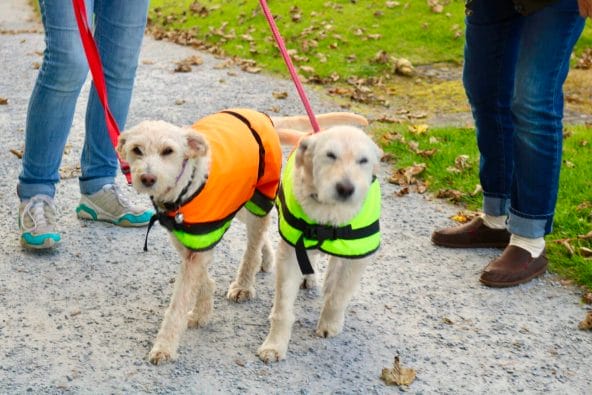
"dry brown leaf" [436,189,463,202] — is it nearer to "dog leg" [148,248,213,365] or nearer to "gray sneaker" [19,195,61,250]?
"dog leg" [148,248,213,365]

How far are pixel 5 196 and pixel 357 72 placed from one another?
5.33 metres

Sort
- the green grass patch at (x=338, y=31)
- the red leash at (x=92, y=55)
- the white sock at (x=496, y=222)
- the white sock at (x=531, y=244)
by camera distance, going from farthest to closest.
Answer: the green grass patch at (x=338, y=31)
the white sock at (x=496, y=222)
the white sock at (x=531, y=244)
the red leash at (x=92, y=55)

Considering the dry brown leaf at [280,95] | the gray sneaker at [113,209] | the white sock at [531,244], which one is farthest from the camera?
the dry brown leaf at [280,95]

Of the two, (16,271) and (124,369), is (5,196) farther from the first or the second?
(124,369)

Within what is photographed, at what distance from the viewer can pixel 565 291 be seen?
4051mm

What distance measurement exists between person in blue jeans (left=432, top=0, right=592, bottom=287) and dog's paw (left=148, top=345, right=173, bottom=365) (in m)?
1.91

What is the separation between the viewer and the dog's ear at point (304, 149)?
326 centimetres

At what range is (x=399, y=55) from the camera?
9953 millimetres

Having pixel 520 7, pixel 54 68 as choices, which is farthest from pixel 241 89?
pixel 520 7

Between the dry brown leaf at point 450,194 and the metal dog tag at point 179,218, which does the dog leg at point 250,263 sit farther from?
the dry brown leaf at point 450,194

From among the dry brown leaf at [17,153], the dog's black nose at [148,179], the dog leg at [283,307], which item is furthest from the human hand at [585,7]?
the dry brown leaf at [17,153]

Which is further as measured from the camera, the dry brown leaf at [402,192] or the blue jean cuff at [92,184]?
the dry brown leaf at [402,192]

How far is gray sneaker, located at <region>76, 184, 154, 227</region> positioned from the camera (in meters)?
4.70

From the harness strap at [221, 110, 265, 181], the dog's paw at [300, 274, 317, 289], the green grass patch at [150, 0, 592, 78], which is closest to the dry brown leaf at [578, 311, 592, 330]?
the dog's paw at [300, 274, 317, 289]
